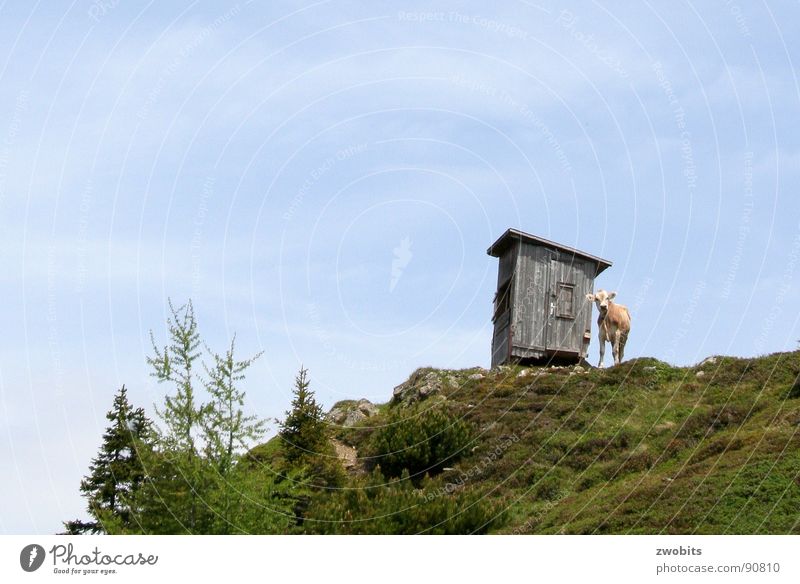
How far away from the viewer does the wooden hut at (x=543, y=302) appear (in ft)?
130

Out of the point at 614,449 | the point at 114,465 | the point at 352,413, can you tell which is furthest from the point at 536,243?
the point at 114,465

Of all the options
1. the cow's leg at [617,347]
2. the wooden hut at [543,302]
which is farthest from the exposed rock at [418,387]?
the cow's leg at [617,347]

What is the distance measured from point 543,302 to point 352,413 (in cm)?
870

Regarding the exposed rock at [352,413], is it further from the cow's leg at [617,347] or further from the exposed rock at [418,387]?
the cow's leg at [617,347]

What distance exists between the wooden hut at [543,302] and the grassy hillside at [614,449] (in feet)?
6.00

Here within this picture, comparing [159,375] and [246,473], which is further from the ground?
[159,375]

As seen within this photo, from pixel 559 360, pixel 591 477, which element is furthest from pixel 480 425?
pixel 559 360

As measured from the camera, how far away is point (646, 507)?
21.8m

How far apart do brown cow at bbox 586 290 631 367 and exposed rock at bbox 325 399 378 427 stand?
8.36 meters

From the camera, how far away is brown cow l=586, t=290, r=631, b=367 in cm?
3647
